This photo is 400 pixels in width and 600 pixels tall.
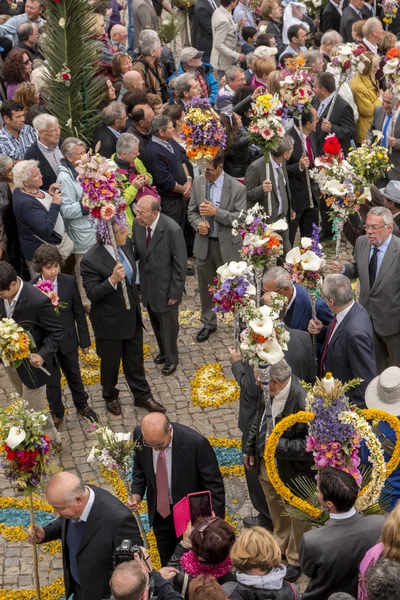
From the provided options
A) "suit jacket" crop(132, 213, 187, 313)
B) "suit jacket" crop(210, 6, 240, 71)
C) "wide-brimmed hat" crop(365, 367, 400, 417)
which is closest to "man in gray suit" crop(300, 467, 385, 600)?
"wide-brimmed hat" crop(365, 367, 400, 417)

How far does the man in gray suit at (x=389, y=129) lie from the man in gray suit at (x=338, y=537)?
7436 mm

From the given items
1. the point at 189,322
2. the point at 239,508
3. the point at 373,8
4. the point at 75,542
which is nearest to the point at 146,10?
the point at 373,8

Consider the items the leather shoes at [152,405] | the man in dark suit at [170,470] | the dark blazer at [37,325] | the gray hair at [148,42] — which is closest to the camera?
the man in dark suit at [170,470]

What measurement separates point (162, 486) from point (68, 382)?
2951mm

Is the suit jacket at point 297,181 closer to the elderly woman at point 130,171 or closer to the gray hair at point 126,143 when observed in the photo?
the elderly woman at point 130,171

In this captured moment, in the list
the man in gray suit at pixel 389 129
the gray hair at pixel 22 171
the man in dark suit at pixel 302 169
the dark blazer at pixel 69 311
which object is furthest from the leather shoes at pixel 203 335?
the man in gray suit at pixel 389 129

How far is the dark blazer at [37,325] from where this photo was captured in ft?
28.3

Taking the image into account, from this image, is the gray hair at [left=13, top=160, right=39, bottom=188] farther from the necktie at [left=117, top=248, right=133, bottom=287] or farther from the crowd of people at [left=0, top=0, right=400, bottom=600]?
the necktie at [left=117, top=248, right=133, bottom=287]

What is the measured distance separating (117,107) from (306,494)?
22.5ft

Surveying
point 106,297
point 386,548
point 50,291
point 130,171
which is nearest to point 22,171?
point 130,171

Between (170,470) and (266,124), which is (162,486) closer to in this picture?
(170,470)

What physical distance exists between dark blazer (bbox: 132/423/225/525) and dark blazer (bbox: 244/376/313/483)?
1.67ft

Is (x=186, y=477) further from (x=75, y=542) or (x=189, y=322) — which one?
(x=189, y=322)

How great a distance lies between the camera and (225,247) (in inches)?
424
